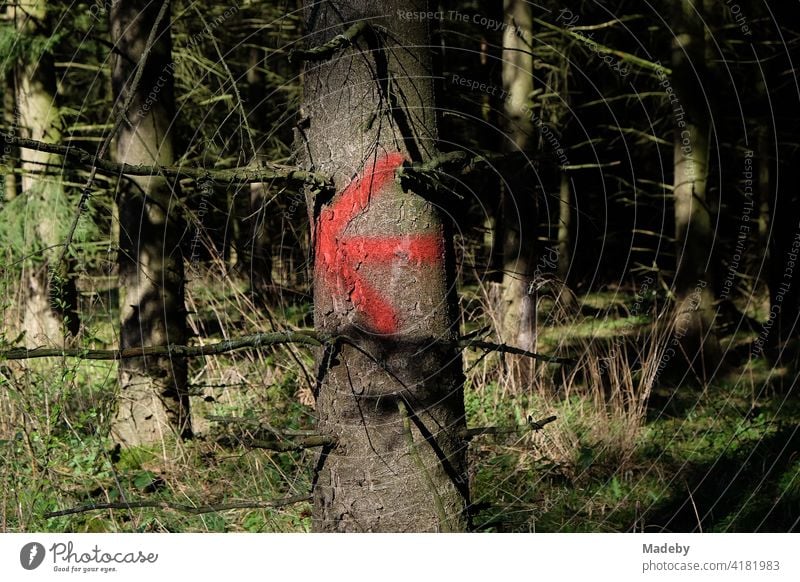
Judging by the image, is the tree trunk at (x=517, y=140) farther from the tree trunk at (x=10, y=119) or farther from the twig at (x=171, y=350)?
the twig at (x=171, y=350)

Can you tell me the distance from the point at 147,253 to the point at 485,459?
8.15 feet

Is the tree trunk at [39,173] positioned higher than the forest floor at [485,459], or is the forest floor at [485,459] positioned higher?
the tree trunk at [39,173]

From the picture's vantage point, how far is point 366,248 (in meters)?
2.78

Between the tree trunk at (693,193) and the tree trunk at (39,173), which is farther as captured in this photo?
the tree trunk at (693,193)

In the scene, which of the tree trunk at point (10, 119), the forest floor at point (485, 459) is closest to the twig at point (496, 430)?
the forest floor at point (485, 459)

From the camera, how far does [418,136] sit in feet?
9.31

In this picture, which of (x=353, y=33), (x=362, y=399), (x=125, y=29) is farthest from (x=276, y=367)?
(x=353, y=33)

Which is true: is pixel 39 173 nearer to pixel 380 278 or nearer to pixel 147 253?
pixel 147 253

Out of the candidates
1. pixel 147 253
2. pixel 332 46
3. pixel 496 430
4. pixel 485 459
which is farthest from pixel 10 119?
pixel 496 430

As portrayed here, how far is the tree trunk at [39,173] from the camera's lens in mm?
7098

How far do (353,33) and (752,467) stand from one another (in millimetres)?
3853

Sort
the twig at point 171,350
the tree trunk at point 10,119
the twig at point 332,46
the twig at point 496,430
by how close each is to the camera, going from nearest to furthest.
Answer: the twig at point 332,46, the twig at point 171,350, the twig at point 496,430, the tree trunk at point 10,119

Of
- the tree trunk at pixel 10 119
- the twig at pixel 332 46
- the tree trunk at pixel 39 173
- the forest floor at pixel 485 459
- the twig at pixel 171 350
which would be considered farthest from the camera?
the tree trunk at pixel 10 119
